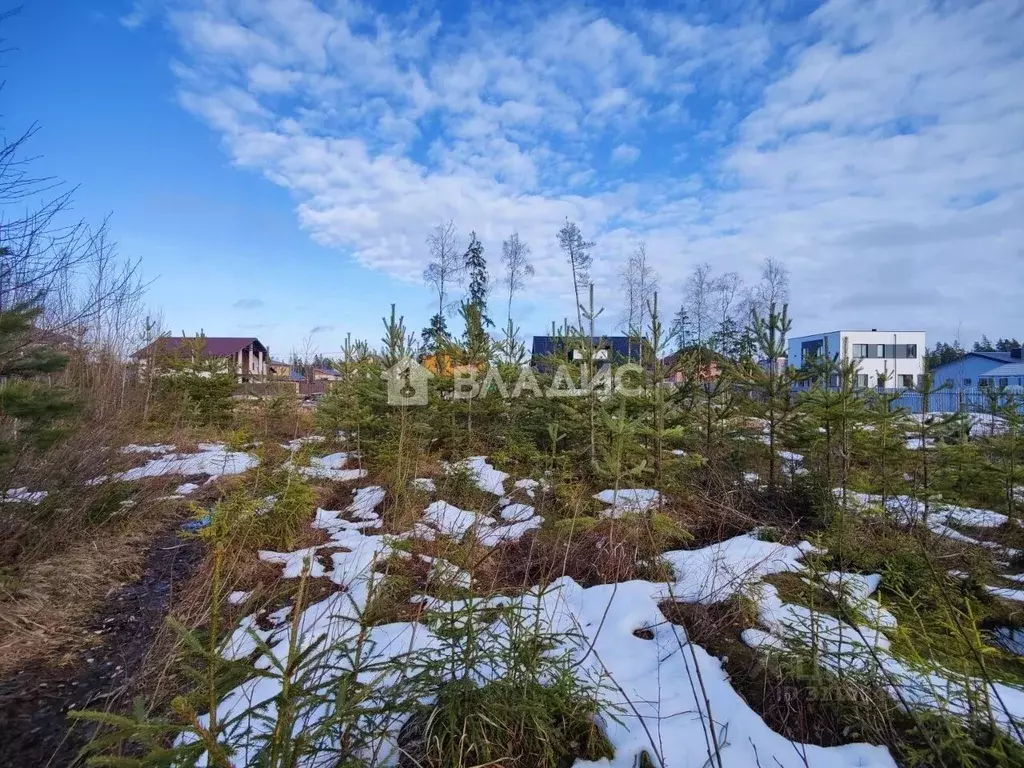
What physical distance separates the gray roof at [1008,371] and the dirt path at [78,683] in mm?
44202

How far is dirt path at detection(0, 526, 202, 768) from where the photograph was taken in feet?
7.54

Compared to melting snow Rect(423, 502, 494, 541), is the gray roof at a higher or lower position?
higher

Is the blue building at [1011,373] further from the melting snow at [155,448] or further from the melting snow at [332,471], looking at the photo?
the melting snow at [155,448]

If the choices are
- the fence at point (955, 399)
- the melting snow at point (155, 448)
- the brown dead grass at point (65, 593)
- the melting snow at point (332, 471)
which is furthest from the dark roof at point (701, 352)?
the melting snow at point (155, 448)

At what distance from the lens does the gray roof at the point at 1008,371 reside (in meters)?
31.8

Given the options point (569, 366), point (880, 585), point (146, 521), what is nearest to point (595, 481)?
point (569, 366)

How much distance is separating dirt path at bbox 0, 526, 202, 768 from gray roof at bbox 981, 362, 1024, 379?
44202mm

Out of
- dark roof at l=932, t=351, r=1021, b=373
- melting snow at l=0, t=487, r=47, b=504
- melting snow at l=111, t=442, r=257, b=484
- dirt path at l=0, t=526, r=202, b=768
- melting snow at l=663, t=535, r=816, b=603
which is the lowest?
dirt path at l=0, t=526, r=202, b=768

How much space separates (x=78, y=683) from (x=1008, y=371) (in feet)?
158

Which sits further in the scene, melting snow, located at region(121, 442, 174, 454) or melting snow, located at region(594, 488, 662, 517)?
melting snow, located at region(121, 442, 174, 454)

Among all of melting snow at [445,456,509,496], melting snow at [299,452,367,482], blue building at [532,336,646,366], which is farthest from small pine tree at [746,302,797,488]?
melting snow at [299,452,367,482]

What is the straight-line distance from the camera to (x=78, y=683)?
9.17 ft

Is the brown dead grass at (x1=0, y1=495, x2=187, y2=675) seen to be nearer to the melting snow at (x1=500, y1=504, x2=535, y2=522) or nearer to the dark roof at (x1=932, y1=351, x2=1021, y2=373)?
the melting snow at (x1=500, y1=504, x2=535, y2=522)

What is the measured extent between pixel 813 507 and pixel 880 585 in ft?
5.13
